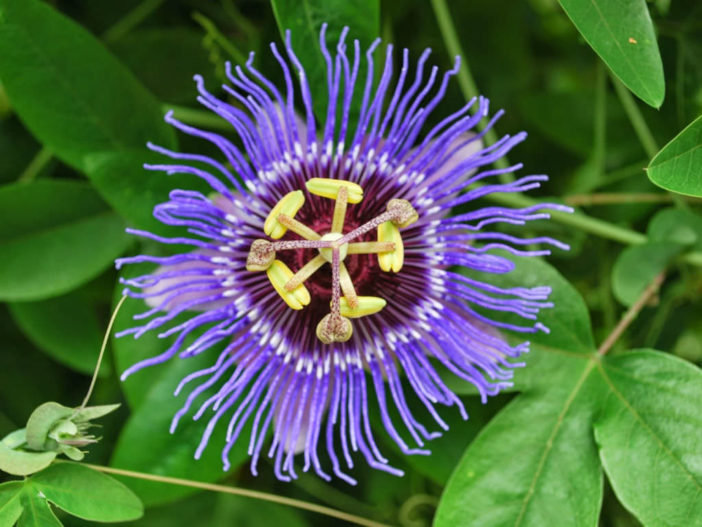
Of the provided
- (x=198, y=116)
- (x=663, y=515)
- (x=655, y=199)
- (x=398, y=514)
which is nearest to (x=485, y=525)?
(x=663, y=515)

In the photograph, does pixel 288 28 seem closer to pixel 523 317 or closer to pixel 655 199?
pixel 523 317

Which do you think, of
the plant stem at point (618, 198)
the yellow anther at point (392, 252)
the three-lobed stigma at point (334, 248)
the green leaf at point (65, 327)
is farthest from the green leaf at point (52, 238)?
the plant stem at point (618, 198)

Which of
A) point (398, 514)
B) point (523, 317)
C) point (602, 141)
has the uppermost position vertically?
point (602, 141)

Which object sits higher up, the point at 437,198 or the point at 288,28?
the point at 288,28

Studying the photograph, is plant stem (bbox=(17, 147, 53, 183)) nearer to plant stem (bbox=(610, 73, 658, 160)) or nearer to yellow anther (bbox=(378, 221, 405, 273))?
yellow anther (bbox=(378, 221, 405, 273))

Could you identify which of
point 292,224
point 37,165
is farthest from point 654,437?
point 37,165

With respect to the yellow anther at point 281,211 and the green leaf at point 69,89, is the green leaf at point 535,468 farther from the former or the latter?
the green leaf at point 69,89
